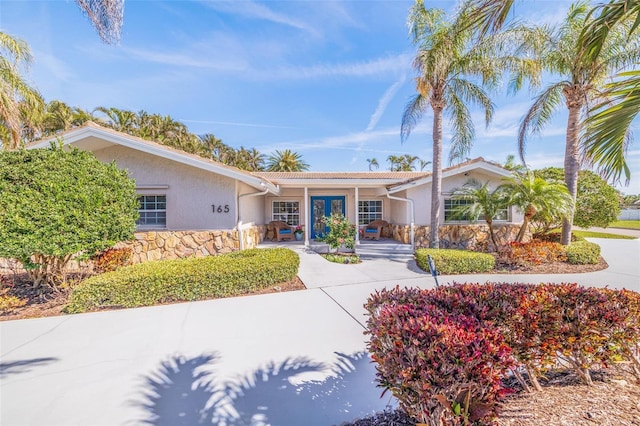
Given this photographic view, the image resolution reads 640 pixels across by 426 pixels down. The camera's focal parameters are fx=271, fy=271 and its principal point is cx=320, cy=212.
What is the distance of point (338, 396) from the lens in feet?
9.87

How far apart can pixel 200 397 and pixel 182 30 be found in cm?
1054

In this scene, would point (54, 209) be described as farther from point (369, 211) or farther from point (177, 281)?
point (369, 211)

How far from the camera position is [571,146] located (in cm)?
1008

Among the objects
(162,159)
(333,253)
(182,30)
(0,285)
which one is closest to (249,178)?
(162,159)

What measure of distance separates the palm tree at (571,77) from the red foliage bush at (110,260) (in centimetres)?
1387

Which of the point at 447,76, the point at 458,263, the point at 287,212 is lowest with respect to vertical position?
the point at 458,263

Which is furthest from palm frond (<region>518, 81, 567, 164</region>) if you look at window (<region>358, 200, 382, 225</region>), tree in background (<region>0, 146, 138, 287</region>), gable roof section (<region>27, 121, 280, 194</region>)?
tree in background (<region>0, 146, 138, 287</region>)

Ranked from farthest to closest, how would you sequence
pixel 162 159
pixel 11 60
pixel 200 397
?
pixel 162 159 < pixel 11 60 < pixel 200 397

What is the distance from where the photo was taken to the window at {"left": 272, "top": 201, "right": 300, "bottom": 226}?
15.9 metres

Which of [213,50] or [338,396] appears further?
[213,50]

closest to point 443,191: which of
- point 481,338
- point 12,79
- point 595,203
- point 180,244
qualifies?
point 595,203

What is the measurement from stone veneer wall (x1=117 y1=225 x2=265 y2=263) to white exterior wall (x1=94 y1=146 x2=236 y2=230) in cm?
42

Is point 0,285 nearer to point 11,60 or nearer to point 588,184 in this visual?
point 11,60

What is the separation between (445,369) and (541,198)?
10.1 metres
